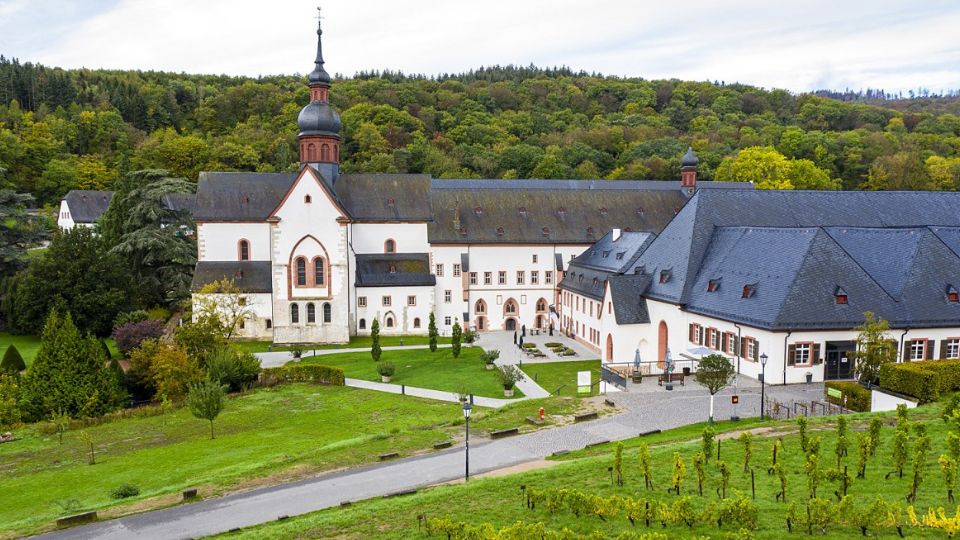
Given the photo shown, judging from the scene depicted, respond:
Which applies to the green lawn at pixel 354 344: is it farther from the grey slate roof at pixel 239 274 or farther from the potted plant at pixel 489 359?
the potted plant at pixel 489 359

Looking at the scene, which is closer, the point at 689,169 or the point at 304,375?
the point at 304,375

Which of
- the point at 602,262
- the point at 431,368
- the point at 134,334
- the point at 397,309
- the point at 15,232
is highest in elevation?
the point at 15,232

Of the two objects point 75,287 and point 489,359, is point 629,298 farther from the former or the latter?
point 75,287

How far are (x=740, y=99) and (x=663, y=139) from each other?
158ft

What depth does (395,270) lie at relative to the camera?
56.4m

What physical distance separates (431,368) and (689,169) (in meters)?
35.5

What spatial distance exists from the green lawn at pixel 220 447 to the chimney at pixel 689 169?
135 ft

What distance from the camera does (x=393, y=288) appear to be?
55375mm

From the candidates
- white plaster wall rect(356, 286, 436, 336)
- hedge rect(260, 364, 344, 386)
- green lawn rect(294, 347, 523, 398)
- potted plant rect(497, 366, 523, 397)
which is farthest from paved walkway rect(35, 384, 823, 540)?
white plaster wall rect(356, 286, 436, 336)

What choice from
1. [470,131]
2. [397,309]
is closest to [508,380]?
[397,309]

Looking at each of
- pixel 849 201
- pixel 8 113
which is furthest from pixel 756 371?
pixel 8 113

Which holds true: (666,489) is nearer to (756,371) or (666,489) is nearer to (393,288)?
(756,371)

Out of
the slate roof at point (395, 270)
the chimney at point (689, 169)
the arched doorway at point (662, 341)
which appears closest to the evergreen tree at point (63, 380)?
the slate roof at point (395, 270)

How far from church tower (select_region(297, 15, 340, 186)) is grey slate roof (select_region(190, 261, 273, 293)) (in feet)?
30.5
